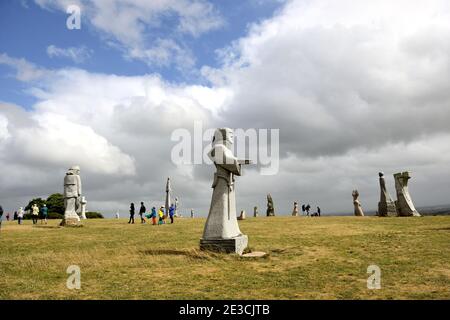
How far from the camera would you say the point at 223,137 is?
→ 1301 centimetres

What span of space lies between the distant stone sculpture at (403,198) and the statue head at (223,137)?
79.5 feet

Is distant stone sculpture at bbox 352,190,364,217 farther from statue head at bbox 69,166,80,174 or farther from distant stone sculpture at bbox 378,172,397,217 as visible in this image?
statue head at bbox 69,166,80,174

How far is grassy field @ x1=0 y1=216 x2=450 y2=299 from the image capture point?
7.66m

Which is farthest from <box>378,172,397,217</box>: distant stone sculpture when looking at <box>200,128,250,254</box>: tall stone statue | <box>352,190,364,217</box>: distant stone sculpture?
<box>200,128,250,254</box>: tall stone statue

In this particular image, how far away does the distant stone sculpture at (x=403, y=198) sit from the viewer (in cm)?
3080

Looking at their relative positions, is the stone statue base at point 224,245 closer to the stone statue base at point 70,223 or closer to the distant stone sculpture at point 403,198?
the stone statue base at point 70,223

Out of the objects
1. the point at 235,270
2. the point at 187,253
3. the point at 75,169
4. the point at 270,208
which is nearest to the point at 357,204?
the point at 270,208

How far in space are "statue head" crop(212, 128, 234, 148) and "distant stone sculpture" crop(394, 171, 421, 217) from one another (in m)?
24.2

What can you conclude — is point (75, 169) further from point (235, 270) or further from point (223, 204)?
point (235, 270)

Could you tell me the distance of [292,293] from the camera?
7.56 meters

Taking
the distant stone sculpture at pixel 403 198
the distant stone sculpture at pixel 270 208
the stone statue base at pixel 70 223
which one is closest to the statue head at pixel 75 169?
the stone statue base at pixel 70 223

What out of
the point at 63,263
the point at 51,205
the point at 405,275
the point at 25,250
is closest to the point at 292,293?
the point at 405,275
